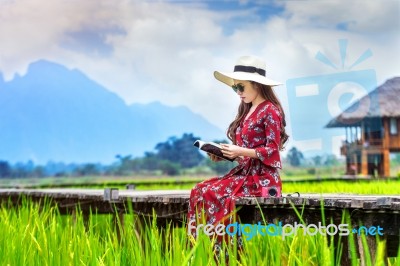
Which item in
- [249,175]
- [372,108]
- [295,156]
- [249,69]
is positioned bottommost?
[249,175]

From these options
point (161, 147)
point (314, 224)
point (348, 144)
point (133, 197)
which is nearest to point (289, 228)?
point (314, 224)

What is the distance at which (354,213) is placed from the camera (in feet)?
14.5

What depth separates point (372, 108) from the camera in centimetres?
3116

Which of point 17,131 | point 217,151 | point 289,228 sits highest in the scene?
point 17,131

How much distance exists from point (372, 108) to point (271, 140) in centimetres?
2678

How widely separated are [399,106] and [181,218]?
26.8m

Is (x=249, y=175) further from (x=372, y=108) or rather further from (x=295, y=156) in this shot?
(x=295, y=156)

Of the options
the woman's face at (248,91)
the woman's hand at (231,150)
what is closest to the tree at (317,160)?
the woman's face at (248,91)

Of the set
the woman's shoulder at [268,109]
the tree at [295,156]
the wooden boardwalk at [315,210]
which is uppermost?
the tree at [295,156]

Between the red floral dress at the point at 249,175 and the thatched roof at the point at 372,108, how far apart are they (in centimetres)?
2573

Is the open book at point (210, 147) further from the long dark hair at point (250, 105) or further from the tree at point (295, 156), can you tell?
the tree at point (295, 156)

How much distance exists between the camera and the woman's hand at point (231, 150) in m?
4.92

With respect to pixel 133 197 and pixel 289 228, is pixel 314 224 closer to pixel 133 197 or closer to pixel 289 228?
pixel 289 228

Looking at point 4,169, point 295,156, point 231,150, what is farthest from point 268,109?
point 4,169
